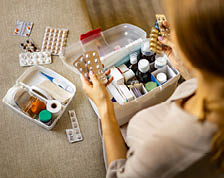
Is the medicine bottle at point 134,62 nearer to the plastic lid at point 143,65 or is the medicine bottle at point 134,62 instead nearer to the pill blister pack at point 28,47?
the plastic lid at point 143,65

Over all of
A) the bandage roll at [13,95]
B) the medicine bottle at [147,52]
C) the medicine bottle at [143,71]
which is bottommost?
the medicine bottle at [143,71]

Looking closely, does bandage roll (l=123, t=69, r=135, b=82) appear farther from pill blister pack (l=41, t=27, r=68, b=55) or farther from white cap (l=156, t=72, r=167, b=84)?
pill blister pack (l=41, t=27, r=68, b=55)

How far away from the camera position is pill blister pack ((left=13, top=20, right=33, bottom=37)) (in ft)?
3.36

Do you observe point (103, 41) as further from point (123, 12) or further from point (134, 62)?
point (123, 12)

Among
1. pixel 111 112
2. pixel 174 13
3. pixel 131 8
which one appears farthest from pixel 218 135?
pixel 131 8

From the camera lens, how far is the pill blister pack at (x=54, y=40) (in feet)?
3.28

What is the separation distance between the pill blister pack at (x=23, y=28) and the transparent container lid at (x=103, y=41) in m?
0.24

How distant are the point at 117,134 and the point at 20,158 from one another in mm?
363

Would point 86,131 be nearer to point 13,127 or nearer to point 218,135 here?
point 13,127

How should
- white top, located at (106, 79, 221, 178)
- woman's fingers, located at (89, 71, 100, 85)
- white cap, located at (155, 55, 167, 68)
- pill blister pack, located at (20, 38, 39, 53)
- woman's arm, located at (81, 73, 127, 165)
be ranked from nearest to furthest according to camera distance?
1. white top, located at (106, 79, 221, 178)
2. woman's arm, located at (81, 73, 127, 165)
3. woman's fingers, located at (89, 71, 100, 85)
4. white cap, located at (155, 55, 167, 68)
5. pill blister pack, located at (20, 38, 39, 53)

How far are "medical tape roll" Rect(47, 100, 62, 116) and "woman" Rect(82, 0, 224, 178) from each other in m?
0.28

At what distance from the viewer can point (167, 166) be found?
0.47 metres

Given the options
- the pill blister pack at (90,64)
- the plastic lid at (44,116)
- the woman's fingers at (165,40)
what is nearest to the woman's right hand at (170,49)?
the woman's fingers at (165,40)

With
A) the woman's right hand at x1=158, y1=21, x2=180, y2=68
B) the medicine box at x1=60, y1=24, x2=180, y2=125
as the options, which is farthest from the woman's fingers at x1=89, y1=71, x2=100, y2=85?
the woman's right hand at x1=158, y1=21, x2=180, y2=68
